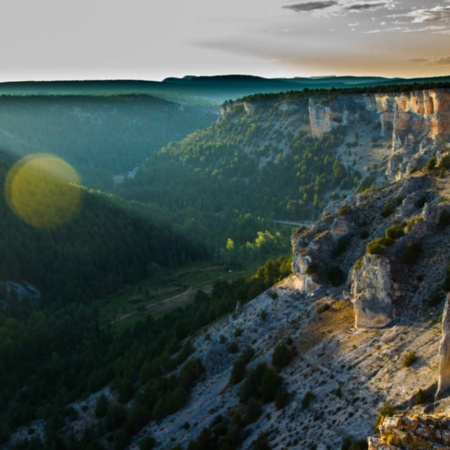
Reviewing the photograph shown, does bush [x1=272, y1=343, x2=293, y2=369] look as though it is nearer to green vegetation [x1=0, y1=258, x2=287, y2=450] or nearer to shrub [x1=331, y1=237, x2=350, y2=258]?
green vegetation [x1=0, y1=258, x2=287, y2=450]

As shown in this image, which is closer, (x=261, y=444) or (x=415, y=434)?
(x=415, y=434)

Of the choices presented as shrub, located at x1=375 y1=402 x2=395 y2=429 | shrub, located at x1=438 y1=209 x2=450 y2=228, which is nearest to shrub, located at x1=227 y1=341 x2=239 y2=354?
shrub, located at x1=438 y1=209 x2=450 y2=228

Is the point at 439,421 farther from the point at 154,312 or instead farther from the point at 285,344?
the point at 154,312

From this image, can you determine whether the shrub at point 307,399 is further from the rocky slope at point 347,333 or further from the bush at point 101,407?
the bush at point 101,407

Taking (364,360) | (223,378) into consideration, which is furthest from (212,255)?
(364,360)

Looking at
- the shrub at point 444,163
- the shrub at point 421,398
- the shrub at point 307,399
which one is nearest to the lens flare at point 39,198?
the shrub at point 444,163

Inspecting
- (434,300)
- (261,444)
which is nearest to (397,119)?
(434,300)

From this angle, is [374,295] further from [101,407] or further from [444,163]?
[101,407]
